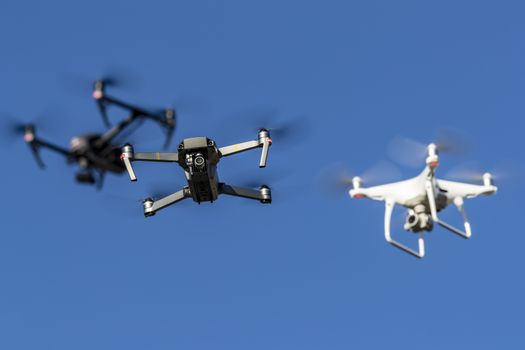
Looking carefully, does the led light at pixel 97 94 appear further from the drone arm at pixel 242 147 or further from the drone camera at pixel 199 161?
the drone camera at pixel 199 161

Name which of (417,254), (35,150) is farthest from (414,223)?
(35,150)

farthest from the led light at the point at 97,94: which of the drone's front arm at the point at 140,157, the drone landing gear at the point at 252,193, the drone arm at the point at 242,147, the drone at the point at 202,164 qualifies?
the drone arm at the point at 242,147

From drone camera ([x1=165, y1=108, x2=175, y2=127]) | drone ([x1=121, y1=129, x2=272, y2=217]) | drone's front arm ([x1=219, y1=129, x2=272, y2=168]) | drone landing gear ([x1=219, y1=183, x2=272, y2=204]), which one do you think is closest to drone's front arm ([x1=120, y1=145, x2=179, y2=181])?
drone ([x1=121, y1=129, x2=272, y2=217])

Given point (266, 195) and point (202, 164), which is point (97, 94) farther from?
point (202, 164)

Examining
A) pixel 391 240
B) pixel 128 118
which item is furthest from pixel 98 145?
pixel 391 240

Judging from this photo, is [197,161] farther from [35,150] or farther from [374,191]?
[35,150]

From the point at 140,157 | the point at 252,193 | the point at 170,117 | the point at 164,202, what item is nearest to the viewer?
the point at 140,157
